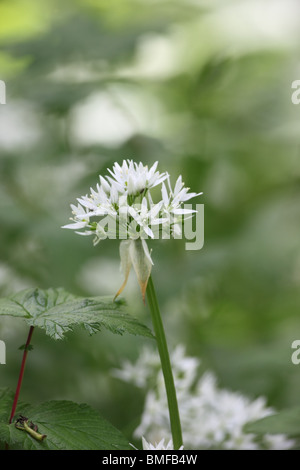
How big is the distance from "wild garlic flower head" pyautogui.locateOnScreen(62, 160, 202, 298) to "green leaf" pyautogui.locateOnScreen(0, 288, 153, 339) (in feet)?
0.14

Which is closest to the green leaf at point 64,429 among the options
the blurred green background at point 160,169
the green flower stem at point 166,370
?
the green flower stem at point 166,370

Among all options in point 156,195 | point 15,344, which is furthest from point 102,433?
point 156,195

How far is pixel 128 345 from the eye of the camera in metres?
1.53

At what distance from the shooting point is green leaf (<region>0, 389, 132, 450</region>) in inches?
25.2

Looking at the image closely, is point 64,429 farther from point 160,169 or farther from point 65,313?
point 160,169

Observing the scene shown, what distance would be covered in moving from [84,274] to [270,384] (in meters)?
0.67

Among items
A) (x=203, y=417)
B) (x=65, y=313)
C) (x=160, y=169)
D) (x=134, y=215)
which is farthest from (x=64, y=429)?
(x=160, y=169)

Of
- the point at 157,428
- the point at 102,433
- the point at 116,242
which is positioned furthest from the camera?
the point at 116,242

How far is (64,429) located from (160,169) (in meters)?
1.53

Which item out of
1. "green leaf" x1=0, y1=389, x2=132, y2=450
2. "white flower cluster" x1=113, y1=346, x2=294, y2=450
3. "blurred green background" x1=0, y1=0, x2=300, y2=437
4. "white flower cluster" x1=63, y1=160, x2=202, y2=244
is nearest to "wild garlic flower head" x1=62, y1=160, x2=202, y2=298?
"white flower cluster" x1=63, y1=160, x2=202, y2=244

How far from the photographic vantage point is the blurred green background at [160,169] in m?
1.67

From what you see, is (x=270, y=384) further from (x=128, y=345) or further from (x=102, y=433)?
(x=102, y=433)

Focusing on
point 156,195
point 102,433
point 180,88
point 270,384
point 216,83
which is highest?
point 180,88

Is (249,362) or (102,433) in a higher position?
(249,362)
